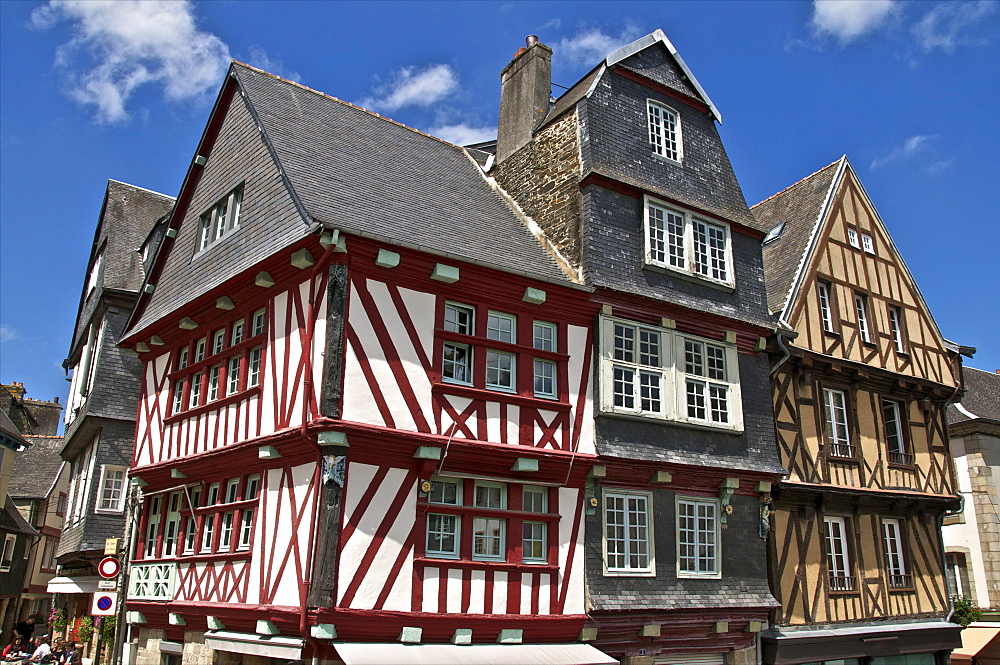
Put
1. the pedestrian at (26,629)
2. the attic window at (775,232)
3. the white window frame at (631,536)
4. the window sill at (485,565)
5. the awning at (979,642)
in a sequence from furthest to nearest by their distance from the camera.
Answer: the pedestrian at (26,629), the awning at (979,642), the attic window at (775,232), the white window frame at (631,536), the window sill at (485,565)

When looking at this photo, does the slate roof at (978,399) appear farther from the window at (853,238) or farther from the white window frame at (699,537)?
the white window frame at (699,537)

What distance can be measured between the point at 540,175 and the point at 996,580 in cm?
1489

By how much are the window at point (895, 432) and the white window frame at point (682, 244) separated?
5.55m

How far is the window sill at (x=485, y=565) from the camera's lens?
10.7 metres

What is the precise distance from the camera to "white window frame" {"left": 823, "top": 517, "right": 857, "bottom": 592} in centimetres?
1552

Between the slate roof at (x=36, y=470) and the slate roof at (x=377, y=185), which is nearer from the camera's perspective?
the slate roof at (x=377, y=185)

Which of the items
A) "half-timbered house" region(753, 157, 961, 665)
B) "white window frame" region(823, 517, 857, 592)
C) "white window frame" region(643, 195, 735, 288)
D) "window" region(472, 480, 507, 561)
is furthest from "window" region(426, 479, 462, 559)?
"white window frame" region(823, 517, 857, 592)

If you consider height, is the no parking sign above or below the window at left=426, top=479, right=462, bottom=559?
below

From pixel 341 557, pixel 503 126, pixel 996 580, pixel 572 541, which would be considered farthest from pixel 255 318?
pixel 996 580

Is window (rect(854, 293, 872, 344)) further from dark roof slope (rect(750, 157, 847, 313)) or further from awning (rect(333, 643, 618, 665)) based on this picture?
awning (rect(333, 643, 618, 665))

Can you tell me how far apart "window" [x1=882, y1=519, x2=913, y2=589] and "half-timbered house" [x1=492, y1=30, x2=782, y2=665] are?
4151mm

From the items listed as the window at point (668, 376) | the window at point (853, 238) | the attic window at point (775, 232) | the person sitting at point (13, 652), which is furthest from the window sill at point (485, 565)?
the person sitting at point (13, 652)

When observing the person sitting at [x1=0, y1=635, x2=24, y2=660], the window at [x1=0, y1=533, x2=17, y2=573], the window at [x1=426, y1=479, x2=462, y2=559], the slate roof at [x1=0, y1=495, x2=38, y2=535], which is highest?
the slate roof at [x1=0, y1=495, x2=38, y2=535]

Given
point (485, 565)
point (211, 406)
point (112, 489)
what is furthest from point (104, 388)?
point (485, 565)
